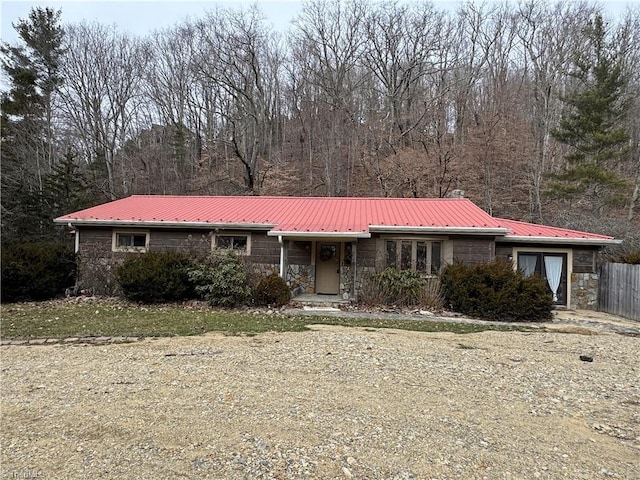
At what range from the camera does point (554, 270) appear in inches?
500

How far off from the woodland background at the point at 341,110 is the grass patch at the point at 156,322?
996 centimetres

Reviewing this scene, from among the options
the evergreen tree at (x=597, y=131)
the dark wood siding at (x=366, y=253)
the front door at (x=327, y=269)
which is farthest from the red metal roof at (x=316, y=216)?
the evergreen tree at (x=597, y=131)

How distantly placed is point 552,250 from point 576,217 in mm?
6504

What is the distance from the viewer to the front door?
13.5 metres

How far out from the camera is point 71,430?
3.56 metres

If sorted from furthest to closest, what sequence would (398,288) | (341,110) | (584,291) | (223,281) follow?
1. (341,110)
2. (584,291)
3. (398,288)
4. (223,281)

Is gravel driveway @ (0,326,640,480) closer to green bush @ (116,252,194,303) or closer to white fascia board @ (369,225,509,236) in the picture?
green bush @ (116,252,194,303)

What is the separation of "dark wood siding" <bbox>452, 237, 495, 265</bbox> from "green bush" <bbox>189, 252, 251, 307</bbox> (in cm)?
631

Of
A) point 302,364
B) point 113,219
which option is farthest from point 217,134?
point 302,364

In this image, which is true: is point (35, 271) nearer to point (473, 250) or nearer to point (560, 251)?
point (473, 250)

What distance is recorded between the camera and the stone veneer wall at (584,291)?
1264cm

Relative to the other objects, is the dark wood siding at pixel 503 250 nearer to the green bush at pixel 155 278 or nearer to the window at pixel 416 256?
the window at pixel 416 256

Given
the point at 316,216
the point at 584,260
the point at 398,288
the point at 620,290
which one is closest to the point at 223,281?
the point at 316,216

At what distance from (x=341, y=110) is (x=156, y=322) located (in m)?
20.0
